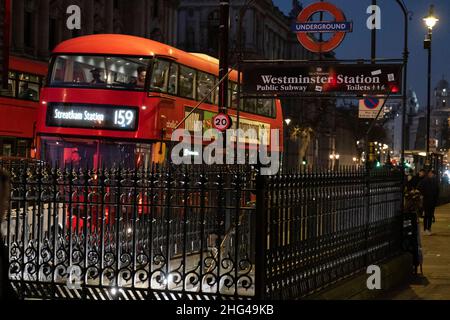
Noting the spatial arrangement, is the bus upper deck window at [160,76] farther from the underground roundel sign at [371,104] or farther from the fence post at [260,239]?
the fence post at [260,239]

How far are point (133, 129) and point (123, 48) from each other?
2588mm

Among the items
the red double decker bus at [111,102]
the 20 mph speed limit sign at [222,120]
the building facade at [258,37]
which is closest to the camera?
the 20 mph speed limit sign at [222,120]

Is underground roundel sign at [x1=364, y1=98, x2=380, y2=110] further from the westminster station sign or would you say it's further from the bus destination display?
the bus destination display

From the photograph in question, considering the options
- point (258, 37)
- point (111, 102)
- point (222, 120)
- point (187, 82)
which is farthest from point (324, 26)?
point (258, 37)

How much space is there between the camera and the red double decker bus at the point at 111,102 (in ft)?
62.0

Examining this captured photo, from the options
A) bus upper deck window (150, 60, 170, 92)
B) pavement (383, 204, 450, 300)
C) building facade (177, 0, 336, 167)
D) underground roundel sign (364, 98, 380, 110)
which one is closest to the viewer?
pavement (383, 204, 450, 300)

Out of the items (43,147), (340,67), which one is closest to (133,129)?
(43,147)

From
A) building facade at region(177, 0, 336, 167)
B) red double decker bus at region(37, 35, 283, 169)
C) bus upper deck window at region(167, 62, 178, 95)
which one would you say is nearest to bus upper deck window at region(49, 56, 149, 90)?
red double decker bus at region(37, 35, 283, 169)

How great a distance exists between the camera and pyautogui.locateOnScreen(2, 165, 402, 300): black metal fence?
319 inches

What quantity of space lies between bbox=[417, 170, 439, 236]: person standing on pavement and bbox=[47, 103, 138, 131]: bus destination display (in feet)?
27.0

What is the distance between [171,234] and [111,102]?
10.2 metres

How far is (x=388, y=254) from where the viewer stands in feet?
42.2

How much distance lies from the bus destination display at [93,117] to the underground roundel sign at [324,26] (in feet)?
18.4

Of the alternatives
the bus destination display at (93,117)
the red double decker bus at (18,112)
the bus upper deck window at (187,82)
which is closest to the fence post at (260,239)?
the bus destination display at (93,117)
